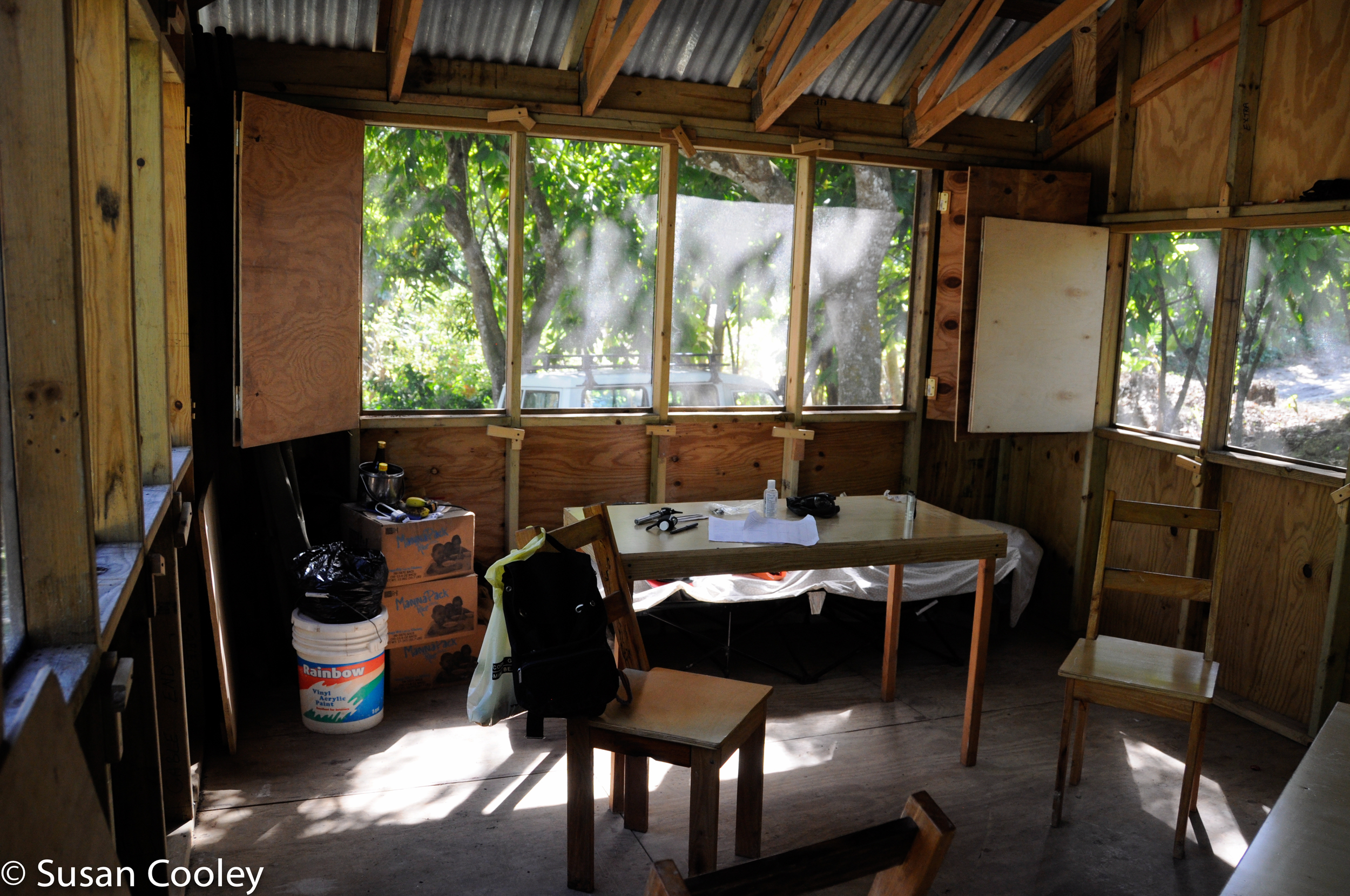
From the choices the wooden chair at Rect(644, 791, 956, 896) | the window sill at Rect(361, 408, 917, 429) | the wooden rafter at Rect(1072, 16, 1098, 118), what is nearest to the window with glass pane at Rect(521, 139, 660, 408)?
the window sill at Rect(361, 408, 917, 429)

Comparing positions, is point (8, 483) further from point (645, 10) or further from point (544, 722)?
point (645, 10)

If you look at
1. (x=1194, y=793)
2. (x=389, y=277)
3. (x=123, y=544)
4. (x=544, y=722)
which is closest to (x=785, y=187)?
(x=389, y=277)

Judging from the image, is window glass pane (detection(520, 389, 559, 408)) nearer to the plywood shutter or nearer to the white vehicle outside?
the white vehicle outside

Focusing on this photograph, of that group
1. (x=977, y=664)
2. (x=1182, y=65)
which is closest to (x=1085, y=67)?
(x=1182, y=65)

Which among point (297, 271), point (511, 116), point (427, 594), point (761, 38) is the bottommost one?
point (427, 594)

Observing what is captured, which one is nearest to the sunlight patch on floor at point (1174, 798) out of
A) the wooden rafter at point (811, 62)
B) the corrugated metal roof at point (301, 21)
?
the wooden rafter at point (811, 62)

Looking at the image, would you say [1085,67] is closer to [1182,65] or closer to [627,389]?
[1182,65]

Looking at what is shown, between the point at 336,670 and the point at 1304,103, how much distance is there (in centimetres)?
471

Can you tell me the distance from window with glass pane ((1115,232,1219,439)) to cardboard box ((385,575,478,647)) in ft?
11.7

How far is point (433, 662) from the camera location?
445 centimetres

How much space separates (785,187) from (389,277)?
2190mm

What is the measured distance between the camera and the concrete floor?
3059 millimetres

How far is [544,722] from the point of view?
4.21 meters

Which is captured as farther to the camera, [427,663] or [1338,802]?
[427,663]
